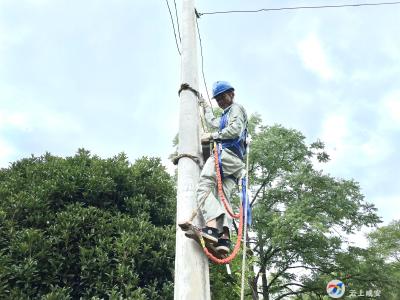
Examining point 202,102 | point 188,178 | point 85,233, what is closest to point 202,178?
point 188,178

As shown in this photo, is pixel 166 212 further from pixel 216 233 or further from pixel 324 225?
pixel 324 225

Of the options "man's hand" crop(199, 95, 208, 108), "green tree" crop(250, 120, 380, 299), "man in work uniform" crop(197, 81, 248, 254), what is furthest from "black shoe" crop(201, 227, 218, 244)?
"green tree" crop(250, 120, 380, 299)

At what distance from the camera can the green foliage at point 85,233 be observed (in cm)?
502

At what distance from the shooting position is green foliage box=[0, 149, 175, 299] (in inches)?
197

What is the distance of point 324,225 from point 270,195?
3819 millimetres

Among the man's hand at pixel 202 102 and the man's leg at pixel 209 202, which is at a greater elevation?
the man's hand at pixel 202 102

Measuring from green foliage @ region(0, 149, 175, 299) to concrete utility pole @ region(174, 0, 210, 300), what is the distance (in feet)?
6.66

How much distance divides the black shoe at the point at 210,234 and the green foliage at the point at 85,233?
200 centimetres

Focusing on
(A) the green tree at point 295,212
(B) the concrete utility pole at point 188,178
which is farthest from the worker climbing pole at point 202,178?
(A) the green tree at point 295,212

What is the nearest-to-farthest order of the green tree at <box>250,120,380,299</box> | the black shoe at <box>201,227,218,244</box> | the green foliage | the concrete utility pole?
A: the concrete utility pole
the black shoe at <box>201,227,218,244</box>
the green foliage
the green tree at <box>250,120,380,299</box>

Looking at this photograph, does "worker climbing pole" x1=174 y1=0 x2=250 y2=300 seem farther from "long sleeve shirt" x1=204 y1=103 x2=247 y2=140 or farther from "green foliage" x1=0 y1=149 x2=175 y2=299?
"green foliage" x1=0 y1=149 x2=175 y2=299

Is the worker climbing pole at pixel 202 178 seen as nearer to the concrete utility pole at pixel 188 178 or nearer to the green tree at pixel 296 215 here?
the concrete utility pole at pixel 188 178

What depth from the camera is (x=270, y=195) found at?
23344mm

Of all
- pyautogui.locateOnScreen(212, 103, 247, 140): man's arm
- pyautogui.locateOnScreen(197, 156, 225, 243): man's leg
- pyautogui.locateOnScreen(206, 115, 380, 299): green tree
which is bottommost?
pyautogui.locateOnScreen(197, 156, 225, 243): man's leg
